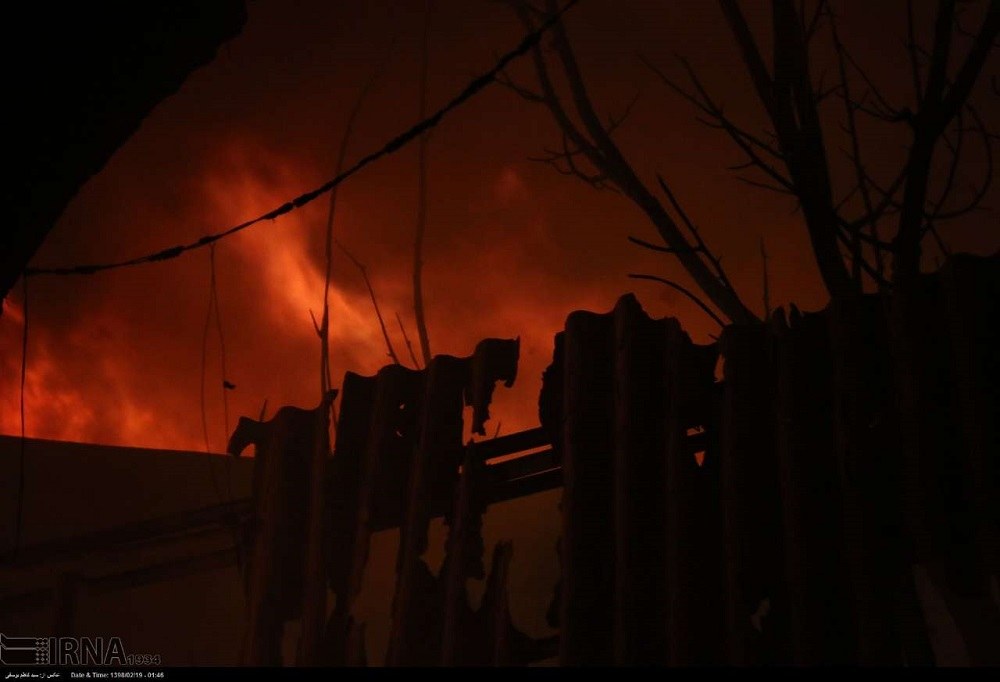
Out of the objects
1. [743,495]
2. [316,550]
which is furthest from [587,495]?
[316,550]

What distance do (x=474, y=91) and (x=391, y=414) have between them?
158 centimetres

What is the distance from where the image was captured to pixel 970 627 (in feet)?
7.85

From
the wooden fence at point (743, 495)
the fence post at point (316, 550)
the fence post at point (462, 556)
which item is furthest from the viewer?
the fence post at point (316, 550)

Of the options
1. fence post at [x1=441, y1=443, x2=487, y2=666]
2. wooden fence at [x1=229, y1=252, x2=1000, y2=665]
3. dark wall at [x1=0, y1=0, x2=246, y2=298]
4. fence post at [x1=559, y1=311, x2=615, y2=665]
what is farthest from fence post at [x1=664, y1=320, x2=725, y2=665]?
dark wall at [x1=0, y1=0, x2=246, y2=298]

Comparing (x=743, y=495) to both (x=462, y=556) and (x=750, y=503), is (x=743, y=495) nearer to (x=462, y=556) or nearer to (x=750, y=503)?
(x=750, y=503)

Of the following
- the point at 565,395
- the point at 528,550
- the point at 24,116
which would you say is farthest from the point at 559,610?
the point at 528,550

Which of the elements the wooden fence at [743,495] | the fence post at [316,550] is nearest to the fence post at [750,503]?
the wooden fence at [743,495]

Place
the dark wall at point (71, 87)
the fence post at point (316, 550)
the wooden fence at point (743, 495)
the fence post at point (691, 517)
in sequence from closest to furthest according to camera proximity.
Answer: the dark wall at point (71, 87), the wooden fence at point (743, 495), the fence post at point (691, 517), the fence post at point (316, 550)

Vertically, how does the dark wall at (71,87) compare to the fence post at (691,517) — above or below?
above

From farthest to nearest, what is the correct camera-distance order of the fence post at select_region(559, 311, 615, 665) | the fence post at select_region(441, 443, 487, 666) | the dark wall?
the fence post at select_region(441, 443, 487, 666) < the fence post at select_region(559, 311, 615, 665) < the dark wall

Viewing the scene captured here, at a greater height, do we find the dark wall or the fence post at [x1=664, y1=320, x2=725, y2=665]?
the dark wall

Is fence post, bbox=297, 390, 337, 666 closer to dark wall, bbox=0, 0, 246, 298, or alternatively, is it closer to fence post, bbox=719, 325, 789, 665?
fence post, bbox=719, 325, 789, 665

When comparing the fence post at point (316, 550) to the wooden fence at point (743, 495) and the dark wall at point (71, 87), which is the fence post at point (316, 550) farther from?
the dark wall at point (71, 87)

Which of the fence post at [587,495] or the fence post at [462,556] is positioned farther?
the fence post at [462,556]
